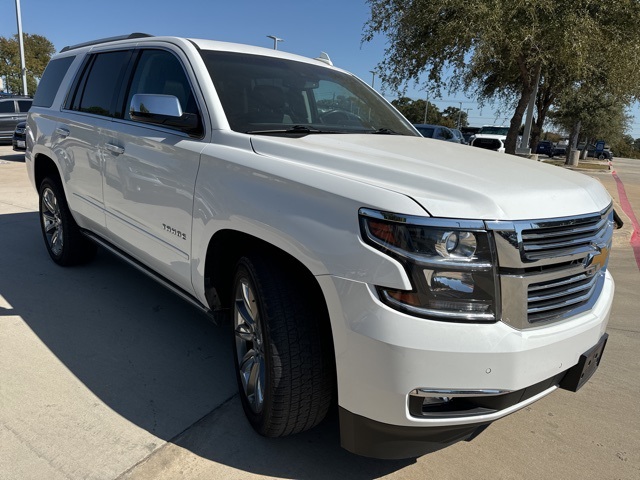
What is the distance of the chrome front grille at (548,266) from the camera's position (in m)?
1.81

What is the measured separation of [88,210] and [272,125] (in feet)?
6.51

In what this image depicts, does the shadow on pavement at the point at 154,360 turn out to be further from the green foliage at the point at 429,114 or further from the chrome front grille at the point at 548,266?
the green foliage at the point at 429,114

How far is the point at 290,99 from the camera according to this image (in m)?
3.22

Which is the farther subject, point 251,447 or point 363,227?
point 251,447

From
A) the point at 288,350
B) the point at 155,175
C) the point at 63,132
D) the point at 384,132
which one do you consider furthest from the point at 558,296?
the point at 63,132

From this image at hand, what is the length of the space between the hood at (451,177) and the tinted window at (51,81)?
3.26 metres

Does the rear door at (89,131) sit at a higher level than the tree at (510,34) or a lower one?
lower

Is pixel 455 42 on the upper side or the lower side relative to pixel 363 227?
upper

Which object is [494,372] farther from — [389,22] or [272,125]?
[389,22]

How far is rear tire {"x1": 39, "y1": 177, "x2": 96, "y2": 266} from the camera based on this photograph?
4.59 meters

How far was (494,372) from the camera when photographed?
1812mm

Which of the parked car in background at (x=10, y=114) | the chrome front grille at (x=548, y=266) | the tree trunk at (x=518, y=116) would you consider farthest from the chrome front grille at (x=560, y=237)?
the parked car in background at (x=10, y=114)

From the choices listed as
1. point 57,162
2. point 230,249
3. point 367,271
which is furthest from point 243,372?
point 57,162

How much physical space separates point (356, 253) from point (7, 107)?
19.5 meters
